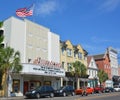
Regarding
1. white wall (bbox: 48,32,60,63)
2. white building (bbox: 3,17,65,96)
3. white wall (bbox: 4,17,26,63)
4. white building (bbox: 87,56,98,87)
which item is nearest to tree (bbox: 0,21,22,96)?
white building (bbox: 3,17,65,96)

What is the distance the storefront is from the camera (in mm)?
43719

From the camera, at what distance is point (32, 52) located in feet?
161

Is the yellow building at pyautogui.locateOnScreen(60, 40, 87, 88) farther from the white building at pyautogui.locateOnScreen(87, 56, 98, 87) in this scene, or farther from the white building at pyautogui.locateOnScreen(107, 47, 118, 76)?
the white building at pyautogui.locateOnScreen(107, 47, 118, 76)

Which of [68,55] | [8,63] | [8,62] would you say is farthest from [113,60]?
[8,63]

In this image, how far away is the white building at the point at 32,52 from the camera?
44.6 meters

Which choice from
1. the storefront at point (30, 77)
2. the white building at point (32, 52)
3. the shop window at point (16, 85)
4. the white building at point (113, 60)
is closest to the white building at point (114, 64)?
the white building at point (113, 60)

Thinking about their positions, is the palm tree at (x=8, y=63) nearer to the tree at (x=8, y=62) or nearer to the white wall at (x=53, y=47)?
the tree at (x=8, y=62)

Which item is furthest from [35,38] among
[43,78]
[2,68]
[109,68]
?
[109,68]

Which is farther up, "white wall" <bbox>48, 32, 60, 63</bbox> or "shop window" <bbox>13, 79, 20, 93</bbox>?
"white wall" <bbox>48, 32, 60, 63</bbox>

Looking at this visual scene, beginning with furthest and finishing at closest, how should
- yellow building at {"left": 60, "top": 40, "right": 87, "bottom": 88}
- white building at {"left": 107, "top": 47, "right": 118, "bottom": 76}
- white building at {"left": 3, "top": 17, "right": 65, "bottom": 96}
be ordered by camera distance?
white building at {"left": 107, "top": 47, "right": 118, "bottom": 76}
yellow building at {"left": 60, "top": 40, "right": 87, "bottom": 88}
white building at {"left": 3, "top": 17, "right": 65, "bottom": 96}

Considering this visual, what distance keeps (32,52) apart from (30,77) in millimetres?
4398

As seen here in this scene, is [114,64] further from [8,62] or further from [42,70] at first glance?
[8,62]

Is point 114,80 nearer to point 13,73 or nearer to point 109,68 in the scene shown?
point 109,68

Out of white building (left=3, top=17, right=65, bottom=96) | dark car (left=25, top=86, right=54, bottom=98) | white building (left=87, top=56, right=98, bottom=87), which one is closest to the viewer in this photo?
dark car (left=25, top=86, right=54, bottom=98)
